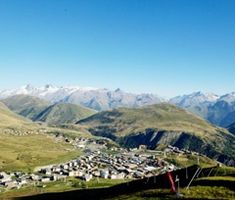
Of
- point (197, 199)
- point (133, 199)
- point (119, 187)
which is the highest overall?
point (197, 199)

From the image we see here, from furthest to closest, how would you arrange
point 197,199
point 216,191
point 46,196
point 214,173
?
point 46,196, point 214,173, point 216,191, point 197,199

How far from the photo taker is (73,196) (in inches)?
6216

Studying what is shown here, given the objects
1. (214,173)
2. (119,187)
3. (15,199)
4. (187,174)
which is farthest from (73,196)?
(214,173)

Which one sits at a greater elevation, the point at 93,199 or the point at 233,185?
the point at 233,185

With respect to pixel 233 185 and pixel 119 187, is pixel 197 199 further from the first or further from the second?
pixel 119 187

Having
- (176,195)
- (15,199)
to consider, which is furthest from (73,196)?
(176,195)

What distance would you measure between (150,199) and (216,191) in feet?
53.8

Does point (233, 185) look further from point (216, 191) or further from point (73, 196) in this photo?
point (73, 196)

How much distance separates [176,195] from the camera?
313 feet

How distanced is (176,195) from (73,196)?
71111 millimetres

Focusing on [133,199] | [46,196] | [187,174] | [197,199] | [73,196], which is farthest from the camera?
[46,196]

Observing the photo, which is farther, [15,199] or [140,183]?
[15,199]

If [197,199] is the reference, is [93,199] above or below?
below

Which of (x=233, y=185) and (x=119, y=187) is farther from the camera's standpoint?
(x=119, y=187)
